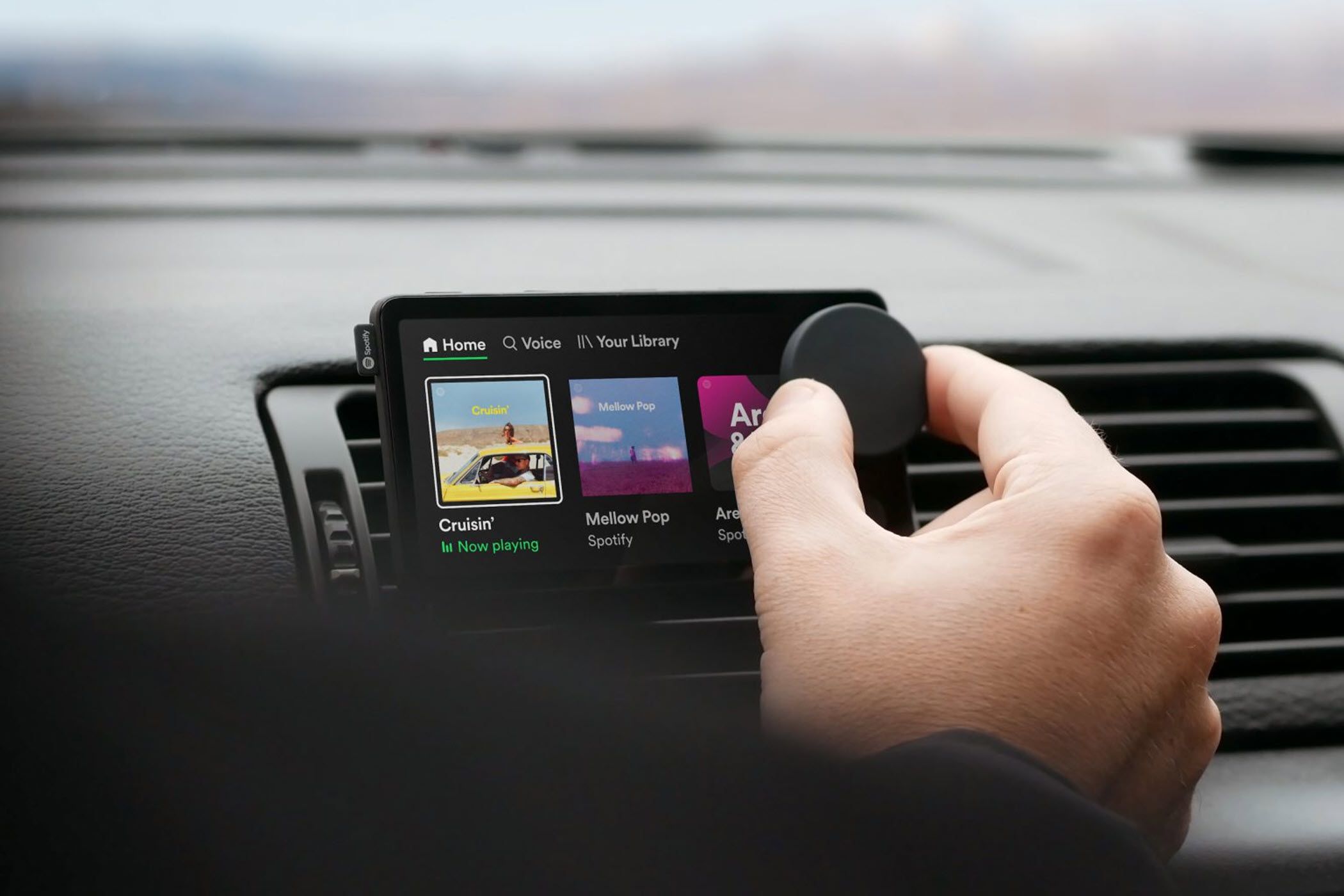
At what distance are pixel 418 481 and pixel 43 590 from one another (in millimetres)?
712

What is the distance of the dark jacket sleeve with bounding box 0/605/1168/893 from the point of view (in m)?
0.48

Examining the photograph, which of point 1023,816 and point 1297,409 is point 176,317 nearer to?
point 1023,816

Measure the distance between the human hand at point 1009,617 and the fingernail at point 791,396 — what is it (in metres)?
0.08

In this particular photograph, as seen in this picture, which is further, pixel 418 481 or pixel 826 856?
pixel 418 481

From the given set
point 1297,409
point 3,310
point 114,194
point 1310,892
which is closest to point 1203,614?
point 1310,892

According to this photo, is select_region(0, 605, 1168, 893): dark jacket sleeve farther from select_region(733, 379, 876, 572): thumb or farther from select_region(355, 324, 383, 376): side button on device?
select_region(355, 324, 383, 376): side button on device

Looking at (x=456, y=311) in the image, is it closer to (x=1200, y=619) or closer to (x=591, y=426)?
(x=591, y=426)

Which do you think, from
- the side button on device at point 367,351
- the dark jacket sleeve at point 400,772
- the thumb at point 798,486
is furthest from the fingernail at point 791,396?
the dark jacket sleeve at point 400,772

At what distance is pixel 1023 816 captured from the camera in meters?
0.59

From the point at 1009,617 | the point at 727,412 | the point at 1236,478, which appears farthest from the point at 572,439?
the point at 1236,478

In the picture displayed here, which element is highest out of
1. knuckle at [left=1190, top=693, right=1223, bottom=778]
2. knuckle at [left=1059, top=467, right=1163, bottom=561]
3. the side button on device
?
the side button on device

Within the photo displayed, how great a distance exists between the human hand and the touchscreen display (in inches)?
9.2

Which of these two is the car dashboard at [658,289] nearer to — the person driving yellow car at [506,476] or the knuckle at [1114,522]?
the person driving yellow car at [506,476]

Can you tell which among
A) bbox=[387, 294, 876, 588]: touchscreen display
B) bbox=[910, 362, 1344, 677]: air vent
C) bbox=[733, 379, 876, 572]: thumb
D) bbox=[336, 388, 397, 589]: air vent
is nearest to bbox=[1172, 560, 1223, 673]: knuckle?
bbox=[733, 379, 876, 572]: thumb
